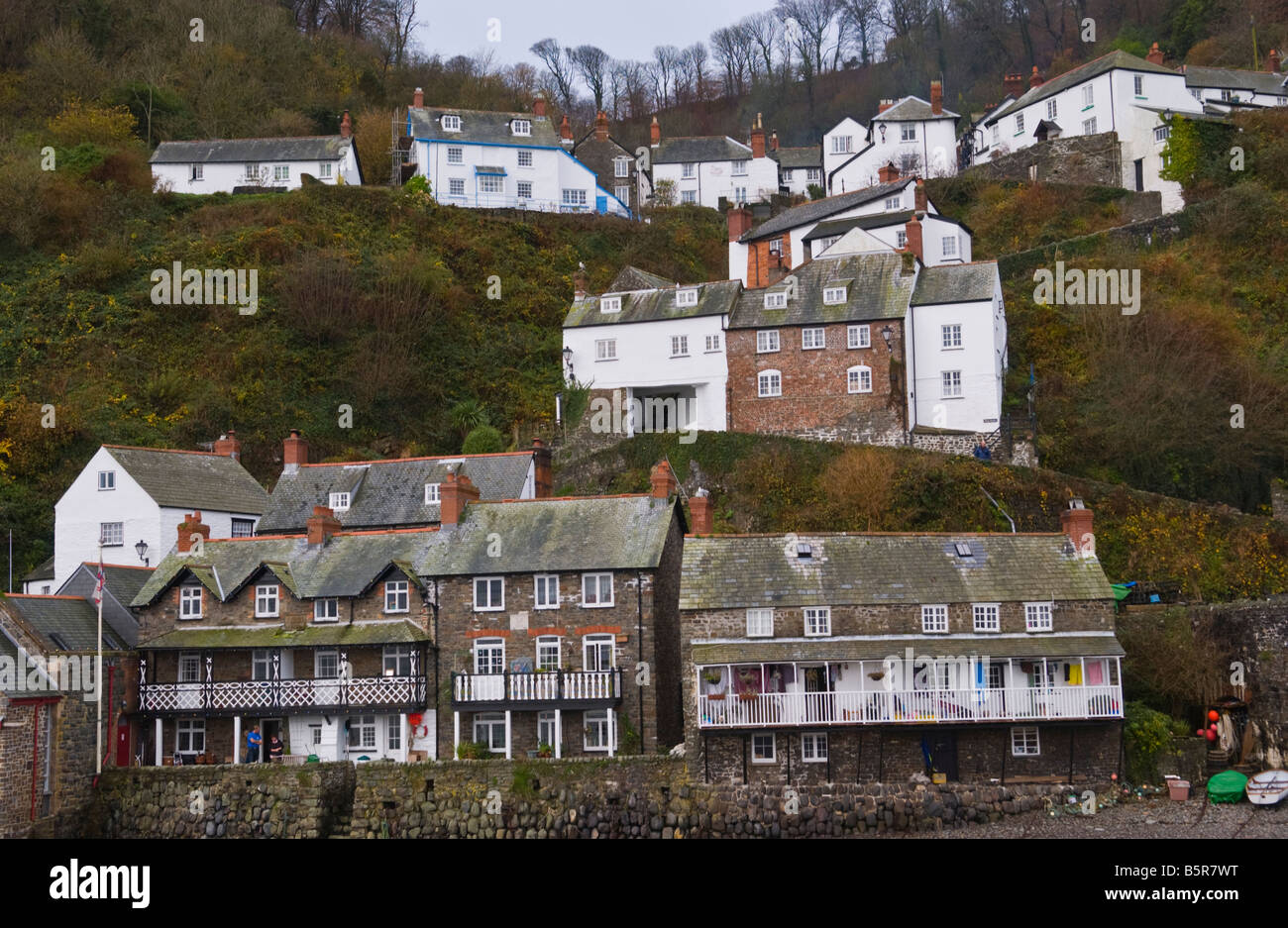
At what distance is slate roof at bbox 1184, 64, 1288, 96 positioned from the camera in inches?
2758

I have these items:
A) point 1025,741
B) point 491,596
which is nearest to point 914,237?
point 491,596

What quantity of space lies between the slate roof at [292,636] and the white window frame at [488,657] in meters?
1.44

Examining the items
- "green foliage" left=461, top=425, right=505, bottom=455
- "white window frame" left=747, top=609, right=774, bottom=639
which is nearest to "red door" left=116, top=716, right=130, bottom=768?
"green foliage" left=461, top=425, right=505, bottom=455

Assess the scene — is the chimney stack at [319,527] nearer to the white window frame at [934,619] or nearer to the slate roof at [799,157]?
the white window frame at [934,619]

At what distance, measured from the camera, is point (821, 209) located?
6197 cm

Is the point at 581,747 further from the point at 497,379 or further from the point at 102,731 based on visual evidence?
the point at 497,379

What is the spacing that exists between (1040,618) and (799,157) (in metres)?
52.3

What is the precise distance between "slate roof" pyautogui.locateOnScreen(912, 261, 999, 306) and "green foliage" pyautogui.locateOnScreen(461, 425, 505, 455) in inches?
618

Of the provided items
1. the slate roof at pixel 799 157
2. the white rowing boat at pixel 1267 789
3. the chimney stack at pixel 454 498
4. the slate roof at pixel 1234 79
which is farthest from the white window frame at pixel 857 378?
the slate roof at pixel 799 157

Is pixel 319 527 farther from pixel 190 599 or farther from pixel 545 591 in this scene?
pixel 545 591
